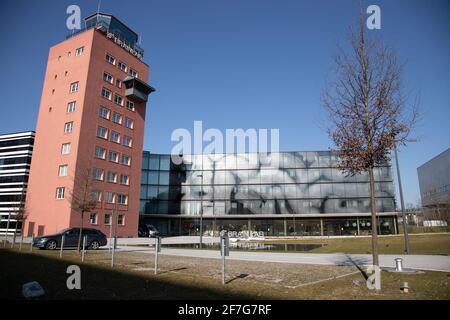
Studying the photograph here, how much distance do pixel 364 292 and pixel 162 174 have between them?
6497 cm

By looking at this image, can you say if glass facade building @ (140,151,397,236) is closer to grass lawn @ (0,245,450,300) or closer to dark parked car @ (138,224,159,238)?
dark parked car @ (138,224,159,238)

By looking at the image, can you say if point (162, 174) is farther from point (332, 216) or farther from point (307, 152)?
point (332, 216)

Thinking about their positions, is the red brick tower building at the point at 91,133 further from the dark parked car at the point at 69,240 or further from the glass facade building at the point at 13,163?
the glass facade building at the point at 13,163

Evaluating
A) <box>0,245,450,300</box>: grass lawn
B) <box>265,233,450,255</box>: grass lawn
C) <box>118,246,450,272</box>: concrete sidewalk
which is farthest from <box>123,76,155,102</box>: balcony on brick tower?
<box>0,245,450,300</box>: grass lawn

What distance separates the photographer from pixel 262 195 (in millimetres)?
67562

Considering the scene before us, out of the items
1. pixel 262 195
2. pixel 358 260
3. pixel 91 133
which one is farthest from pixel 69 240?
pixel 262 195

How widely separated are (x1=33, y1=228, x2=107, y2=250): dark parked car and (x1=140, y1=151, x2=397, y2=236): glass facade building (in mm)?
35276

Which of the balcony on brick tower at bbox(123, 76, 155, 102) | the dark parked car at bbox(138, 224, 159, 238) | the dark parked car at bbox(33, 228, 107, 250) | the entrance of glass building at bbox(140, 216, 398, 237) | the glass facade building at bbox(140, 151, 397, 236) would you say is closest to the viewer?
the dark parked car at bbox(33, 228, 107, 250)

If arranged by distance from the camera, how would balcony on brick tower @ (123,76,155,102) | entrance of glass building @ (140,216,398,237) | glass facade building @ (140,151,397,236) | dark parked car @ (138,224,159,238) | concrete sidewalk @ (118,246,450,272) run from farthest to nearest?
glass facade building @ (140,151,397,236), entrance of glass building @ (140,216,398,237), dark parked car @ (138,224,159,238), balcony on brick tower @ (123,76,155,102), concrete sidewalk @ (118,246,450,272)

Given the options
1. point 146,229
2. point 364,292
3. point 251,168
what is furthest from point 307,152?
point 364,292

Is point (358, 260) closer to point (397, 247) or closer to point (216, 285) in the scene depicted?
point (216, 285)

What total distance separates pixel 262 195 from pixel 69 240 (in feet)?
150

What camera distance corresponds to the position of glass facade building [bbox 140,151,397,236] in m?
64.0

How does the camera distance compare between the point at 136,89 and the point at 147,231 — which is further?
the point at 147,231
